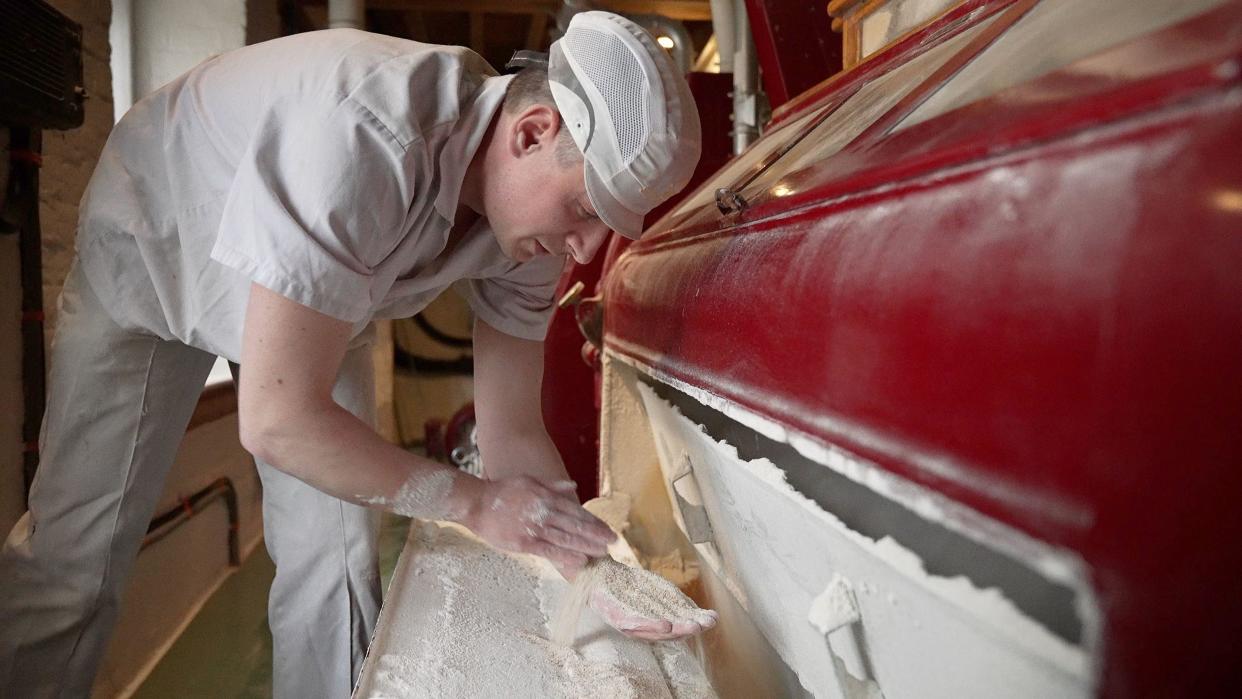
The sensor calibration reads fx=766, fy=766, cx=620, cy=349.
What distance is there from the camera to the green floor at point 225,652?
2.26m

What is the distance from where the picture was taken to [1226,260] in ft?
1.13

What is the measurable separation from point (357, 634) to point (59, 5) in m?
1.86

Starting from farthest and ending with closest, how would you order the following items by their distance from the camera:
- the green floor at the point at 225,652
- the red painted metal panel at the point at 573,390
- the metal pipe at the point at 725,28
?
the metal pipe at the point at 725,28
the red painted metal panel at the point at 573,390
the green floor at the point at 225,652

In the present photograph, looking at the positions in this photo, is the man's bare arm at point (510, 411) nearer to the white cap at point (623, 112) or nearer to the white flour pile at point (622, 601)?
the white flour pile at point (622, 601)

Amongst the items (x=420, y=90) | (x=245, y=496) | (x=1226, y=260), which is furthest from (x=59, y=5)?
(x=1226, y=260)

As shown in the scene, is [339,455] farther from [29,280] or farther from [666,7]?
[666,7]

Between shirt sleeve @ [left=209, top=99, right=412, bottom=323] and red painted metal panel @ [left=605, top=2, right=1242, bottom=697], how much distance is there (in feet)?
2.10

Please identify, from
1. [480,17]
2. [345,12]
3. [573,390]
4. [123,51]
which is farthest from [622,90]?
[480,17]

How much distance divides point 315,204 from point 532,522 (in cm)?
55

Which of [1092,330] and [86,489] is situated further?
[86,489]

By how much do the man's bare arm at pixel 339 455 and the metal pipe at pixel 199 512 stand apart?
116 cm

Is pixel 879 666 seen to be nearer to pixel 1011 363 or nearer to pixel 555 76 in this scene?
pixel 1011 363

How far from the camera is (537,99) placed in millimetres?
1109

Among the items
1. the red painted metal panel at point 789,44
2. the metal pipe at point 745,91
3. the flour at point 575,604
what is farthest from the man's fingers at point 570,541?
the metal pipe at point 745,91
